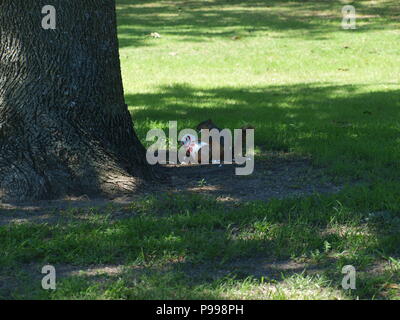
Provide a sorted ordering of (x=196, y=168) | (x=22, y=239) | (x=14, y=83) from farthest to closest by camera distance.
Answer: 1. (x=196, y=168)
2. (x=14, y=83)
3. (x=22, y=239)

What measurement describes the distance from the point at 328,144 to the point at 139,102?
3089 mm

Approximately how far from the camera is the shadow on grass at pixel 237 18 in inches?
643

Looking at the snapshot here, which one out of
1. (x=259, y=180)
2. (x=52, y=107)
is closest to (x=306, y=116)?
(x=259, y=180)

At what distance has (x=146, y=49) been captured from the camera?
46.8 ft

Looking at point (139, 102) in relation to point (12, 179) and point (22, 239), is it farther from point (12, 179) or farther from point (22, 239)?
point (22, 239)

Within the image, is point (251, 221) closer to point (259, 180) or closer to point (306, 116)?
point (259, 180)

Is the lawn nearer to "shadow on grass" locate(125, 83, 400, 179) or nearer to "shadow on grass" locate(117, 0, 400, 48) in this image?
"shadow on grass" locate(125, 83, 400, 179)

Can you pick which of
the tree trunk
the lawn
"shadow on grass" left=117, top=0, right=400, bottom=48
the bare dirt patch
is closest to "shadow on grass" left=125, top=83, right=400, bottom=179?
the lawn

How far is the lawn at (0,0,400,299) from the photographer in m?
4.08

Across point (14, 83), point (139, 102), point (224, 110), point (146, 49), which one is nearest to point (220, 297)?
point (14, 83)

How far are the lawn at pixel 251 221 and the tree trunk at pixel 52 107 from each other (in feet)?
1.22

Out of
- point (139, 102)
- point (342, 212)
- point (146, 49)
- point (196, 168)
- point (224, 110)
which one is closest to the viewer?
point (342, 212)

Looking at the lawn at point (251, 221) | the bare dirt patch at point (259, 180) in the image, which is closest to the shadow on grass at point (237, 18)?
the lawn at point (251, 221)

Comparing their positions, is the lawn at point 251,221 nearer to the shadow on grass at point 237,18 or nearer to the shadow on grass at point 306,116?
the shadow on grass at point 306,116
